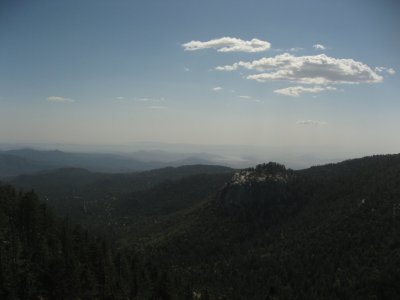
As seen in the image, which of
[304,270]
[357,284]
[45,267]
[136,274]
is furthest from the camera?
[304,270]

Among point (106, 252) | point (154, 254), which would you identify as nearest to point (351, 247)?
point (154, 254)

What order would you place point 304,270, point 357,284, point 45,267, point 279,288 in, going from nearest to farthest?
point 45,267, point 357,284, point 279,288, point 304,270

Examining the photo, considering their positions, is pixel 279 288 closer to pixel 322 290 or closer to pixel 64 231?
pixel 322 290

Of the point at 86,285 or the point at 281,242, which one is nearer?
the point at 86,285

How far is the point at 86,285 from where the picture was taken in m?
82.3

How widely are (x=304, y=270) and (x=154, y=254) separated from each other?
7250cm

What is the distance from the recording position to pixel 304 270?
526ft

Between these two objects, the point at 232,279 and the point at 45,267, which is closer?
the point at 45,267

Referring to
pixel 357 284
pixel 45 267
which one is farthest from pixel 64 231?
pixel 357 284

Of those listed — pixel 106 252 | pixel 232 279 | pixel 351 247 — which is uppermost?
pixel 106 252

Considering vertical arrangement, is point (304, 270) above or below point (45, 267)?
below

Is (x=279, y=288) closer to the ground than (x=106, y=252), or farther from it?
closer to the ground

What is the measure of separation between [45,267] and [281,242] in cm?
13549

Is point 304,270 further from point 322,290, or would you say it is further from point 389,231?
point 389,231
